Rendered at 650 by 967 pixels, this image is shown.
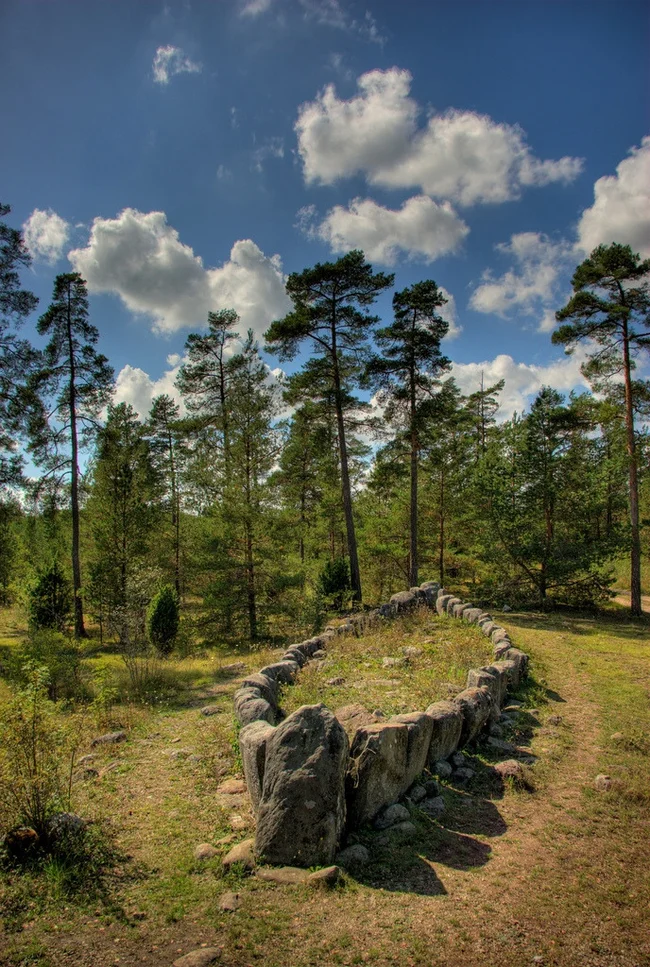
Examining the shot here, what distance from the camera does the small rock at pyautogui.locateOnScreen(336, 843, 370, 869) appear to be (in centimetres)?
430

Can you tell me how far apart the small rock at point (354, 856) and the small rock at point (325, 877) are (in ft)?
0.84

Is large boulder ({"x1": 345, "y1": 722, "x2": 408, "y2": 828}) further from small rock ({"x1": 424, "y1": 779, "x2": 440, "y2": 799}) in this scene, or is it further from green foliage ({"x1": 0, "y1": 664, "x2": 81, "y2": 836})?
green foliage ({"x1": 0, "y1": 664, "x2": 81, "y2": 836})

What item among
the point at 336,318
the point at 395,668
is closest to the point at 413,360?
the point at 336,318

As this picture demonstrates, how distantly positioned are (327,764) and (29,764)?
9.59ft

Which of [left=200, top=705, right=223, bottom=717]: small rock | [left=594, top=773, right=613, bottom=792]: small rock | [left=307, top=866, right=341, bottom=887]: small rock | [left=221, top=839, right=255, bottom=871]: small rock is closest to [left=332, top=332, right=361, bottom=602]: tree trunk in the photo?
[left=200, top=705, right=223, bottom=717]: small rock

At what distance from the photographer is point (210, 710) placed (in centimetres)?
893

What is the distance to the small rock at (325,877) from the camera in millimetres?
3982

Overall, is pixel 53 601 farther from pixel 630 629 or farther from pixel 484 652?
pixel 630 629

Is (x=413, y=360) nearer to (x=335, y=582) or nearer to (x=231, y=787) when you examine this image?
(x=335, y=582)

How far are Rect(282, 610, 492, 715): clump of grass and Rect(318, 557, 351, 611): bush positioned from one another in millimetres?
4552

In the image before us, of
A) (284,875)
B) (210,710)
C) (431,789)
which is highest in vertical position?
(284,875)

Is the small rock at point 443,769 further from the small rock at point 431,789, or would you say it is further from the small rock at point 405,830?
the small rock at point 405,830

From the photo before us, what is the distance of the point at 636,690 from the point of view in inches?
343

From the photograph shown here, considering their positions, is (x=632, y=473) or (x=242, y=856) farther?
(x=632, y=473)
